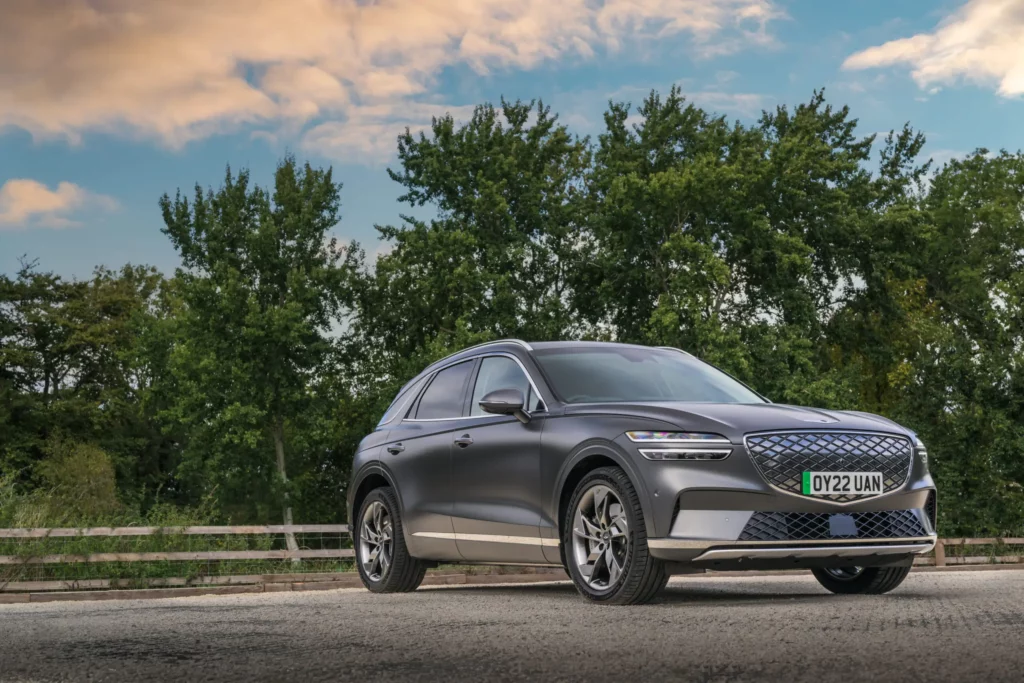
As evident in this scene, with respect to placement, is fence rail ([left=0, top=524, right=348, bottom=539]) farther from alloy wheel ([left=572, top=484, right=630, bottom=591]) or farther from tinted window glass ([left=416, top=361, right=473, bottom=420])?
alloy wheel ([left=572, top=484, right=630, bottom=591])

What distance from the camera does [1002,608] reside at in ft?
23.3

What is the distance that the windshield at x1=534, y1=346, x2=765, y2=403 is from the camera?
8.92m

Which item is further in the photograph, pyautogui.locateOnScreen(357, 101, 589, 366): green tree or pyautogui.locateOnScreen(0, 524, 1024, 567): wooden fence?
pyautogui.locateOnScreen(357, 101, 589, 366): green tree

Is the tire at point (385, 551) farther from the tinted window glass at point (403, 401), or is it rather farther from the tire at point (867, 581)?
the tire at point (867, 581)

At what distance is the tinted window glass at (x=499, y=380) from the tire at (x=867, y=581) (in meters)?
2.55

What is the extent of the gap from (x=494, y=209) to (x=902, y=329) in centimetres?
1727

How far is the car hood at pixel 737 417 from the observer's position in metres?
7.72

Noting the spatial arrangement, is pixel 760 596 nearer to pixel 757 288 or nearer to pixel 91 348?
pixel 757 288

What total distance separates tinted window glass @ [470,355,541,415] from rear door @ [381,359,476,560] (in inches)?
7.0

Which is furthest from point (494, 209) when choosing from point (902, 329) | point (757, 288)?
point (902, 329)

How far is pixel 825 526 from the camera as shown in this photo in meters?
7.65

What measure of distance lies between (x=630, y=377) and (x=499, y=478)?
1218 mm

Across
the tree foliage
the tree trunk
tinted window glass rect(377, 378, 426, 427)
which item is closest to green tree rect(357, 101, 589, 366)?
the tree foliage

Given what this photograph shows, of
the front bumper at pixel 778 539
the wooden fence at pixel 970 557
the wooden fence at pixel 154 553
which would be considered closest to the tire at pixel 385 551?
the front bumper at pixel 778 539
